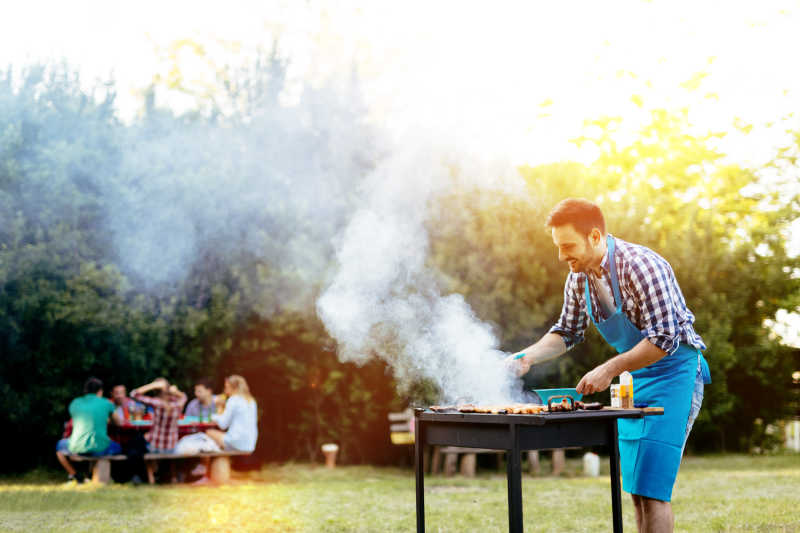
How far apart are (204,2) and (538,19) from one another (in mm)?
8560

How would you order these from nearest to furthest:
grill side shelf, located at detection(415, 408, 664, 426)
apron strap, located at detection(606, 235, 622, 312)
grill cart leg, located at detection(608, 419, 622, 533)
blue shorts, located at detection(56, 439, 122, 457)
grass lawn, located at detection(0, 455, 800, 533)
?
grill side shelf, located at detection(415, 408, 664, 426), grill cart leg, located at detection(608, 419, 622, 533), apron strap, located at detection(606, 235, 622, 312), grass lawn, located at detection(0, 455, 800, 533), blue shorts, located at detection(56, 439, 122, 457)

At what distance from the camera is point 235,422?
8117mm

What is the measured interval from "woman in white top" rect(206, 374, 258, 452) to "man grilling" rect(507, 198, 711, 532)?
5.44 metres

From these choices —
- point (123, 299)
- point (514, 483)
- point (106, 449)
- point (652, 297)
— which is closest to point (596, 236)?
point (652, 297)

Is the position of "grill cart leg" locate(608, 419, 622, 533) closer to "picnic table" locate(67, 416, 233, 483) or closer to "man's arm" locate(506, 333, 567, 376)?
"man's arm" locate(506, 333, 567, 376)

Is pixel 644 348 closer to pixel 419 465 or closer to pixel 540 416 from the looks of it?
pixel 540 416

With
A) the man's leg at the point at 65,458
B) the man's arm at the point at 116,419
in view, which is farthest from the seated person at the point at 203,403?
the man's leg at the point at 65,458

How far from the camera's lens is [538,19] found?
55.8 ft

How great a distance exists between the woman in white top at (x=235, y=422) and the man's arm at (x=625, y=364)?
5.59 metres

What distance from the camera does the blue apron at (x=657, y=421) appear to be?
3.21m

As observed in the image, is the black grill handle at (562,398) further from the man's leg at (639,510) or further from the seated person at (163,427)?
the seated person at (163,427)

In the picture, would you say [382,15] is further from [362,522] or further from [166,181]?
[362,522]

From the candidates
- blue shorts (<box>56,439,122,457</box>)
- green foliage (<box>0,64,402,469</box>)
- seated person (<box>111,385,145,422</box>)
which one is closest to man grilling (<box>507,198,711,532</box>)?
blue shorts (<box>56,439,122,457</box>)

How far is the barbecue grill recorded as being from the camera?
112 inches
